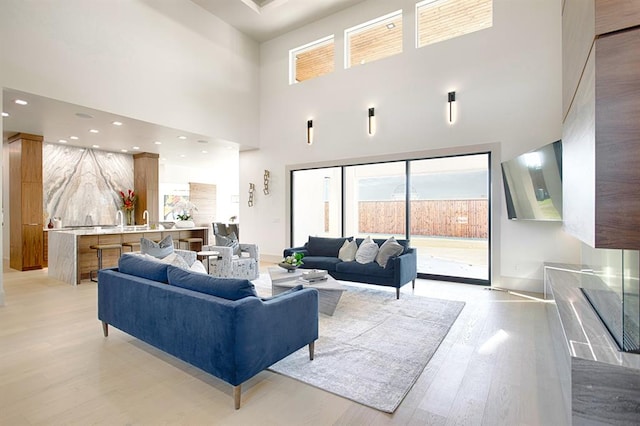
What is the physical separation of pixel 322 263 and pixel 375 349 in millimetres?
2527

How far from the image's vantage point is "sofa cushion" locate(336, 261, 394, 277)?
488 centimetres

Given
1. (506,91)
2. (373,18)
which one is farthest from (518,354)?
(373,18)

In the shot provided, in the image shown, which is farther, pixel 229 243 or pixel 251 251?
pixel 251 251

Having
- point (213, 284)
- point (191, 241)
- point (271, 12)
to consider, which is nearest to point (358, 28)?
point (271, 12)

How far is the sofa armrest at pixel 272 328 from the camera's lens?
6.90 ft

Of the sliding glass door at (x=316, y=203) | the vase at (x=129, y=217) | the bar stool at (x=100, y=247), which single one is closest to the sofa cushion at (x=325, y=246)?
Answer: the sliding glass door at (x=316, y=203)

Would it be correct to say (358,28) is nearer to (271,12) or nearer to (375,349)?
(271,12)

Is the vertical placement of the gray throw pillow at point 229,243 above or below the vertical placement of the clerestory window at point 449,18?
below

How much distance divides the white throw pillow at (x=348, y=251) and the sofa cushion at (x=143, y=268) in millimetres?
3348

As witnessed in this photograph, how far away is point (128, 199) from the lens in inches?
364

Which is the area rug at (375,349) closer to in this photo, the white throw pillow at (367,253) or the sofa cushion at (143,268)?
the white throw pillow at (367,253)

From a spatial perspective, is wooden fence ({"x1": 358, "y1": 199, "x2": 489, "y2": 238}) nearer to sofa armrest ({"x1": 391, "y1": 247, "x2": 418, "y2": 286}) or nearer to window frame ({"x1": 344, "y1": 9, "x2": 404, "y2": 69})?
sofa armrest ({"x1": 391, "y1": 247, "x2": 418, "y2": 286})

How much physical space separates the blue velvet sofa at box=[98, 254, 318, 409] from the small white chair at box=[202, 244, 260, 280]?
8.84ft

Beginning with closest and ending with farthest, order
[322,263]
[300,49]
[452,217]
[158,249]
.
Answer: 1. [158,249]
2. [322,263]
3. [452,217]
4. [300,49]
